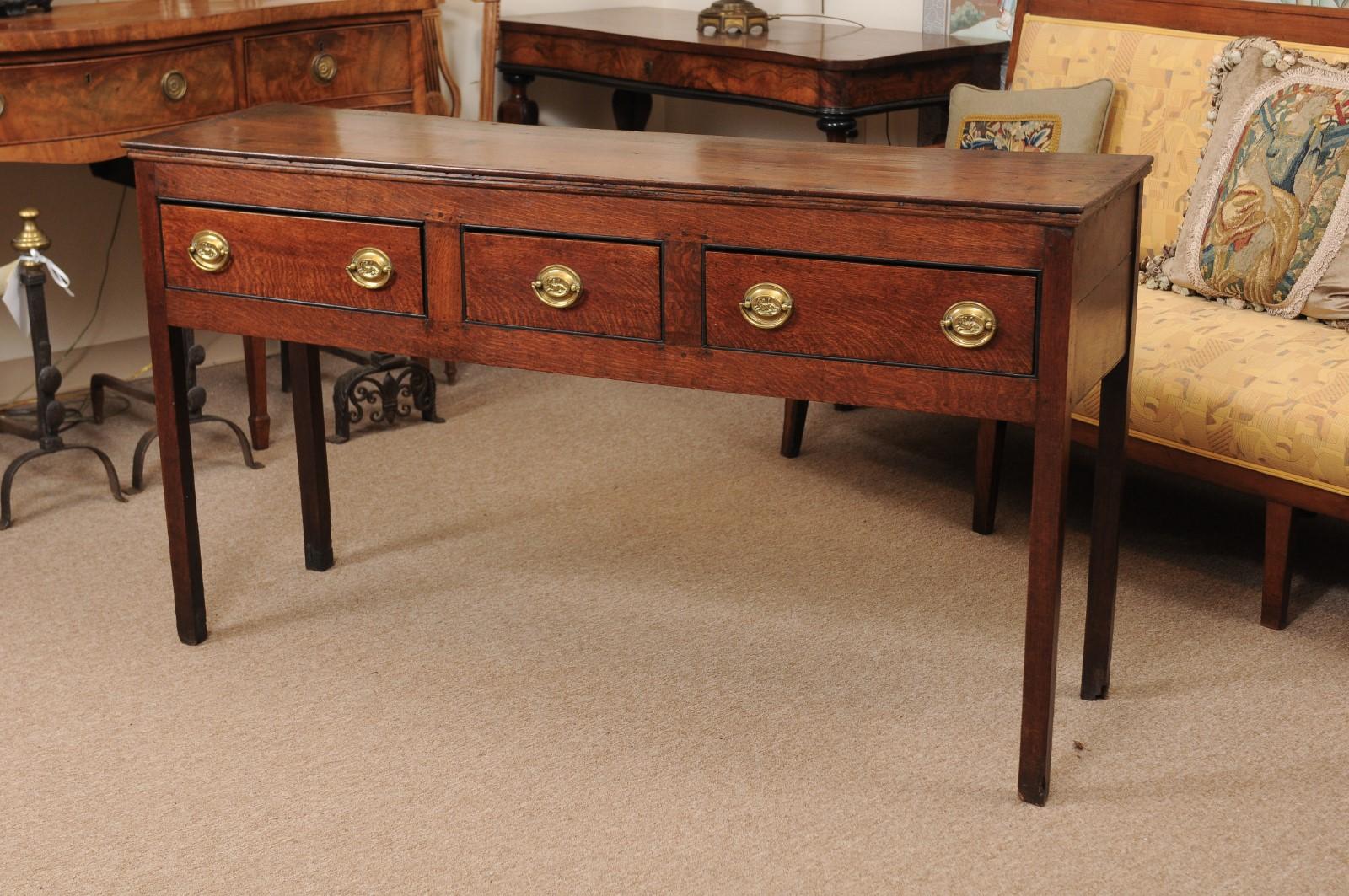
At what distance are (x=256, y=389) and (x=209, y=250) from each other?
1229mm

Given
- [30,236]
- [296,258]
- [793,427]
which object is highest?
[296,258]

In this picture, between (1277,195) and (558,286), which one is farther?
(1277,195)

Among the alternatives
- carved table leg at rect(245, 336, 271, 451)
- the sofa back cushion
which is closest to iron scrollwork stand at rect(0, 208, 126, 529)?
carved table leg at rect(245, 336, 271, 451)

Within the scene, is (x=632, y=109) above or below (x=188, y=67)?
below

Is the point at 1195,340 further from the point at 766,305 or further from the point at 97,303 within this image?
the point at 97,303

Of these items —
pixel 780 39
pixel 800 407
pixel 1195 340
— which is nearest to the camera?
pixel 1195 340

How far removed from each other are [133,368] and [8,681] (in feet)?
5.95

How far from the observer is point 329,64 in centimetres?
356

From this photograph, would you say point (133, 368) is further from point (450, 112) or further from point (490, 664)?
point (490, 664)

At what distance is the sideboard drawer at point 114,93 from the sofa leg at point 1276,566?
7.75 ft

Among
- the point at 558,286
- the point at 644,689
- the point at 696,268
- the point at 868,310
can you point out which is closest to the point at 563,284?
the point at 558,286

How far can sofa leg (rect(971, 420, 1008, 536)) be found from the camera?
3.07 m

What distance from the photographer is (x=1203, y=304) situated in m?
2.99

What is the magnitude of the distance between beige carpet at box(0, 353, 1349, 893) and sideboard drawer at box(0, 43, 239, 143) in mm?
815
